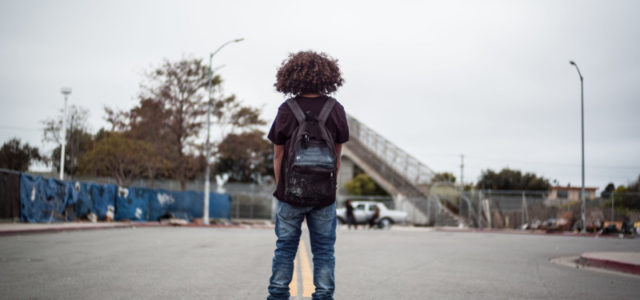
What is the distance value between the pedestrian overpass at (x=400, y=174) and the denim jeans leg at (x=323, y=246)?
30874mm

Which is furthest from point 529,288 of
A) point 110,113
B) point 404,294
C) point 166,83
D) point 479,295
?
point 110,113

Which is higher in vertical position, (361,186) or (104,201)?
(361,186)

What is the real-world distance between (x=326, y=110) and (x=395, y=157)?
34.6 m

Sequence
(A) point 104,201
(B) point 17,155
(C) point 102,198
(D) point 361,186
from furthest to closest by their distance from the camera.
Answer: (D) point 361,186 → (B) point 17,155 → (A) point 104,201 → (C) point 102,198

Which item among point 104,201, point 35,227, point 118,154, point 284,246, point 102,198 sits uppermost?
point 118,154

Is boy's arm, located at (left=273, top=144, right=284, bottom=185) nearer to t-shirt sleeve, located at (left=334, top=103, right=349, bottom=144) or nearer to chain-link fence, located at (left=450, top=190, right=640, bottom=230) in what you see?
t-shirt sleeve, located at (left=334, top=103, right=349, bottom=144)

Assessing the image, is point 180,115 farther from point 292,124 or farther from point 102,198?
point 292,124

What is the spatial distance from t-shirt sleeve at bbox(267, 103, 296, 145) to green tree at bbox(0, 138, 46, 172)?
137ft

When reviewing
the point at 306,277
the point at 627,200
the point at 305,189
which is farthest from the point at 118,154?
the point at 305,189

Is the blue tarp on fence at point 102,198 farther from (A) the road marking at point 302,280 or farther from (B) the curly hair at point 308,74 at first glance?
(B) the curly hair at point 308,74

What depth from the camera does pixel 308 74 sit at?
12.9ft

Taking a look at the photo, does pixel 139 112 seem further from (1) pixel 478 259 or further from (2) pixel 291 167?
(2) pixel 291 167

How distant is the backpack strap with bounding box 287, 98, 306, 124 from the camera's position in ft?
12.2

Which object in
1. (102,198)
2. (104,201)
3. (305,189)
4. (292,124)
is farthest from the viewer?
(104,201)
